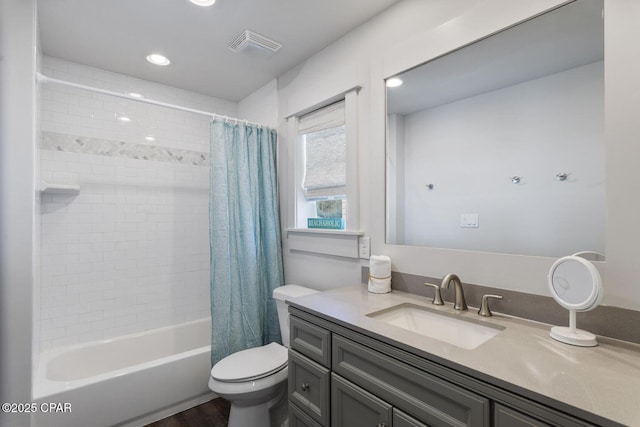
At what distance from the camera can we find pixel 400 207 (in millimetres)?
1655

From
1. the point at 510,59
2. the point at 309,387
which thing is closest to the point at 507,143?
the point at 510,59

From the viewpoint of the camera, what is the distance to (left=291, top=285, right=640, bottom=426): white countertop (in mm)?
646

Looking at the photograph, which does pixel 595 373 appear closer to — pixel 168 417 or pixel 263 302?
pixel 263 302

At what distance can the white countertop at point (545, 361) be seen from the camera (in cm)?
65

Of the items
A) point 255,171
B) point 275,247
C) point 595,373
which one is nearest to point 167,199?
point 255,171

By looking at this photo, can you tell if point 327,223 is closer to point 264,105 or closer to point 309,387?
point 309,387

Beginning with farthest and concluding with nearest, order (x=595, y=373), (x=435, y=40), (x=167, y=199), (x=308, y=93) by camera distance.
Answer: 1. (x=167, y=199)
2. (x=308, y=93)
3. (x=435, y=40)
4. (x=595, y=373)

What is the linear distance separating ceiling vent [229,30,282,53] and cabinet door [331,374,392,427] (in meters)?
1.97

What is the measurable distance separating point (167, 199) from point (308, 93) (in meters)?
1.60

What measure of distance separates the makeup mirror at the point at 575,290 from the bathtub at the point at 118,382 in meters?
2.08

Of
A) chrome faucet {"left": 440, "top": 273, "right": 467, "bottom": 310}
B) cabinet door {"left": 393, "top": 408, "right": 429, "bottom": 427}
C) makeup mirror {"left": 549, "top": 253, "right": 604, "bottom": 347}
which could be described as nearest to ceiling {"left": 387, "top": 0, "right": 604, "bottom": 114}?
makeup mirror {"left": 549, "top": 253, "right": 604, "bottom": 347}

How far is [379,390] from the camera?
39.2 inches

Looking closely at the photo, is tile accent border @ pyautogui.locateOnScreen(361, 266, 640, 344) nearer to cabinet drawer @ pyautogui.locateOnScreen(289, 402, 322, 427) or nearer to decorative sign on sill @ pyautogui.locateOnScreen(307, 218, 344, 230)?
decorative sign on sill @ pyautogui.locateOnScreen(307, 218, 344, 230)

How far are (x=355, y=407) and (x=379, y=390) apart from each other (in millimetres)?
155
